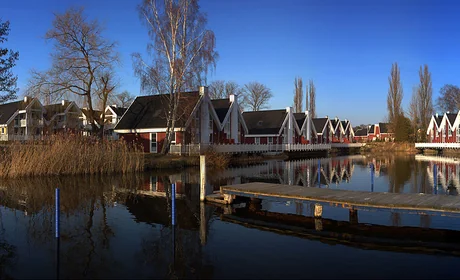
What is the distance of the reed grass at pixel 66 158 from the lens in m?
20.4

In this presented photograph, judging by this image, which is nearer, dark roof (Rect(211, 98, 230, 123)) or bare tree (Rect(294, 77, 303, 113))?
dark roof (Rect(211, 98, 230, 123))

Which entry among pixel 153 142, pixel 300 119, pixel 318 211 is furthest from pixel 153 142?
pixel 300 119

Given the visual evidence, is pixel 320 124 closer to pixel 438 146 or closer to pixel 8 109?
pixel 438 146

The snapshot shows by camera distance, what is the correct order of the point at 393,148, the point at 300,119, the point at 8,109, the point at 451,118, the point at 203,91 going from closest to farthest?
the point at 203,91 → the point at 8,109 → the point at 300,119 → the point at 393,148 → the point at 451,118

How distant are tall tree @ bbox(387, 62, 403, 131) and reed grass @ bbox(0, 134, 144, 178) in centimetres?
5336

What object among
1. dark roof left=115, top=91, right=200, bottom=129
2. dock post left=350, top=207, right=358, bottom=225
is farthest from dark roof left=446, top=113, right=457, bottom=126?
dock post left=350, top=207, right=358, bottom=225

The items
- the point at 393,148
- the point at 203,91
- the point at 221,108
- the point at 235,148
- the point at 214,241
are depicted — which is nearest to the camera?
the point at 214,241

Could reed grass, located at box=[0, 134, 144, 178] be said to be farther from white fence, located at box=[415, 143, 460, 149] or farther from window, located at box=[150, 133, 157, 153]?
white fence, located at box=[415, 143, 460, 149]

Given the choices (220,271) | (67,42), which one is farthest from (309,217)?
(67,42)

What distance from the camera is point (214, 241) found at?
9141mm

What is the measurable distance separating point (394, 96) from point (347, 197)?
60406 mm

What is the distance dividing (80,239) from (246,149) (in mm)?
33074

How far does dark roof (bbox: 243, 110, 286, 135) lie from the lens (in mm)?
55156

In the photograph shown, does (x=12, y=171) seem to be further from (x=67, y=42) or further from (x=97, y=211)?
(x=67, y=42)
